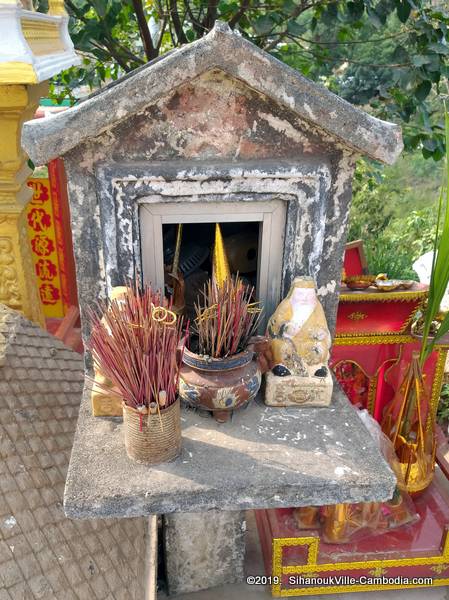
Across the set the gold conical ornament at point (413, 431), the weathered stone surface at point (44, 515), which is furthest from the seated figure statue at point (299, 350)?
the weathered stone surface at point (44, 515)

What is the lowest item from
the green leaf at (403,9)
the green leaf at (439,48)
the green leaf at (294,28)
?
the green leaf at (439,48)

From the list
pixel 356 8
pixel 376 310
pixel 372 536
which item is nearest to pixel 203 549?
pixel 372 536

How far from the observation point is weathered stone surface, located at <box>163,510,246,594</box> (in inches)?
108

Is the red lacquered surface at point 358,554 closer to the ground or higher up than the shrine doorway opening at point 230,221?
closer to the ground

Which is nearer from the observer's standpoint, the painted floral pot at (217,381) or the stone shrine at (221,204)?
the stone shrine at (221,204)

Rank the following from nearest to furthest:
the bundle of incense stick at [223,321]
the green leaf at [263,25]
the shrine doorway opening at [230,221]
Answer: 1. the bundle of incense stick at [223,321]
2. the shrine doorway opening at [230,221]
3. the green leaf at [263,25]

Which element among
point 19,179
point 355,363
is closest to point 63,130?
point 19,179

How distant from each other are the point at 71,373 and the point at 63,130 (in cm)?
173

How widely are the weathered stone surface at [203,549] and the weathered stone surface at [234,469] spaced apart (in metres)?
0.78

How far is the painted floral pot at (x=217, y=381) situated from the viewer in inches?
81.7

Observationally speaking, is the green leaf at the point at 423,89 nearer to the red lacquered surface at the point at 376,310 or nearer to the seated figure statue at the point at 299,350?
the red lacquered surface at the point at 376,310

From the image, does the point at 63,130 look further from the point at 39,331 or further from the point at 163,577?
the point at 163,577

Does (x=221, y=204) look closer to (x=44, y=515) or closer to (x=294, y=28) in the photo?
(x=44, y=515)

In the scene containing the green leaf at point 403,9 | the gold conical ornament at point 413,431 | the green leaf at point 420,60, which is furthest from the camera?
the green leaf at point 403,9
